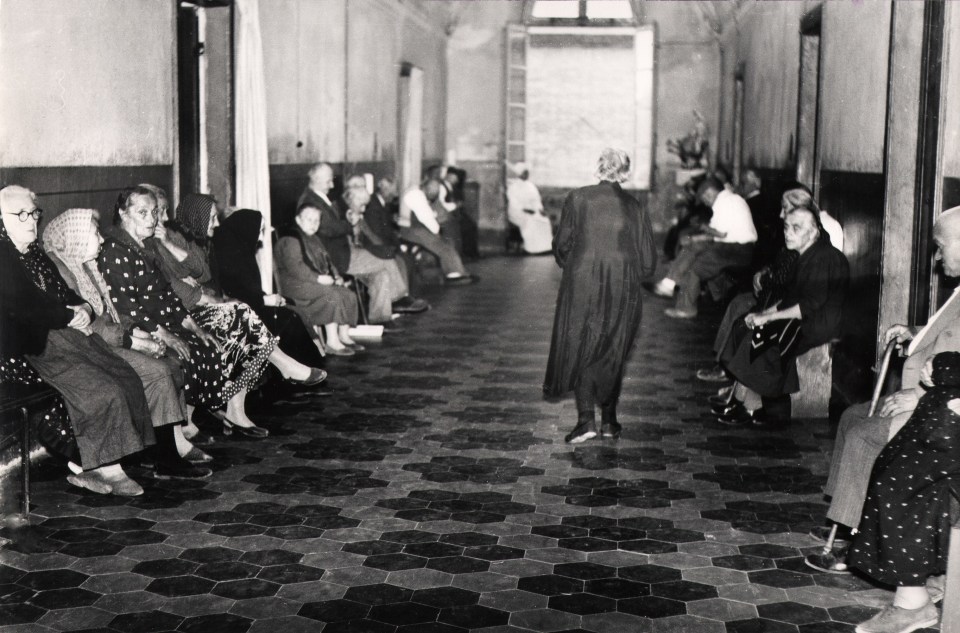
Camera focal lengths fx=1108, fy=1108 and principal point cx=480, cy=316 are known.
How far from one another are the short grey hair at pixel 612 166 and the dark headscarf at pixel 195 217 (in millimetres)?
2325

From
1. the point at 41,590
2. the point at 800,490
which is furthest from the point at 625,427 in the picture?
the point at 41,590

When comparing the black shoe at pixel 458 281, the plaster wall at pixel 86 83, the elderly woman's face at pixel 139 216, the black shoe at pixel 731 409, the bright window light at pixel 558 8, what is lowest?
Answer: the black shoe at pixel 731 409

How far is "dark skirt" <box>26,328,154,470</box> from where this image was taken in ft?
15.2

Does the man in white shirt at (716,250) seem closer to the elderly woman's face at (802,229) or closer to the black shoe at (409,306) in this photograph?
the black shoe at (409,306)

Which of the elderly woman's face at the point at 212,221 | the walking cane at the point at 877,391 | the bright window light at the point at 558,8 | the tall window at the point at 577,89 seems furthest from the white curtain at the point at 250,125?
the bright window light at the point at 558,8

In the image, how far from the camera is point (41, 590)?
370 cm

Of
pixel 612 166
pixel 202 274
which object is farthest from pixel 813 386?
pixel 202 274

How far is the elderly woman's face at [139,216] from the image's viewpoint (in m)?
5.30

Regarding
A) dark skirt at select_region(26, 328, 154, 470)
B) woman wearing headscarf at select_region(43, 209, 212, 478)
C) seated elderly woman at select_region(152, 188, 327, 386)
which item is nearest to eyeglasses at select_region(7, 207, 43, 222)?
woman wearing headscarf at select_region(43, 209, 212, 478)

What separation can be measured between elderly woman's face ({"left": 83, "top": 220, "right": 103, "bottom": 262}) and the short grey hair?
2.51 m

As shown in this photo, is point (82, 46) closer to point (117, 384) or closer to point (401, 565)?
point (117, 384)

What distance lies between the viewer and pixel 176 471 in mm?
5086

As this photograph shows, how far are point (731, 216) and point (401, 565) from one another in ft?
22.4

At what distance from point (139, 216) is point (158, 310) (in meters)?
0.46
